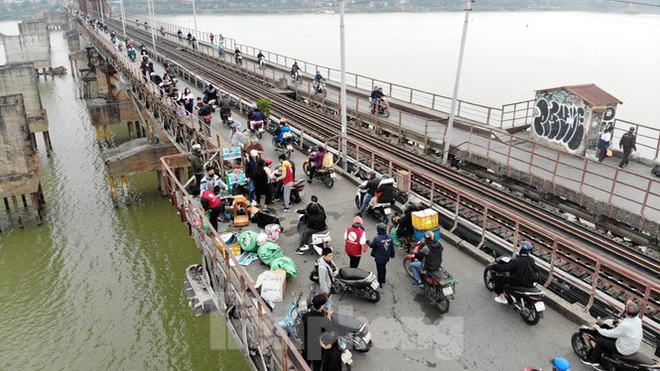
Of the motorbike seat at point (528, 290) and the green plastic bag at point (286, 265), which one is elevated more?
the motorbike seat at point (528, 290)

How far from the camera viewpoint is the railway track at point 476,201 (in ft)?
37.6

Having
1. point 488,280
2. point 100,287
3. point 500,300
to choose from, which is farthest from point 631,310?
point 100,287

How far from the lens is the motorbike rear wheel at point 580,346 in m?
8.10

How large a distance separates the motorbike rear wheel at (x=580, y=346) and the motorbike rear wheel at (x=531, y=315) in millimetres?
721

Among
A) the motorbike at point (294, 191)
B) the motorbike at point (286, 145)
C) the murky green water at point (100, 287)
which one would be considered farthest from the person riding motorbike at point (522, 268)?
the motorbike at point (286, 145)

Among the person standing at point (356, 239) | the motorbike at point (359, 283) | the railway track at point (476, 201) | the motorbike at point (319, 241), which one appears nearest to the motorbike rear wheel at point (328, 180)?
the railway track at point (476, 201)

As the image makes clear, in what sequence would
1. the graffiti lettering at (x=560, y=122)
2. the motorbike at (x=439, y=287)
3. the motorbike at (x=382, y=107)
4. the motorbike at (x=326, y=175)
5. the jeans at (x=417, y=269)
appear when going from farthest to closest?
the motorbike at (x=382, y=107) → the graffiti lettering at (x=560, y=122) → the motorbike at (x=326, y=175) → the jeans at (x=417, y=269) → the motorbike at (x=439, y=287)

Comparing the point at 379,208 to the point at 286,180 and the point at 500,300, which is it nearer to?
the point at 286,180

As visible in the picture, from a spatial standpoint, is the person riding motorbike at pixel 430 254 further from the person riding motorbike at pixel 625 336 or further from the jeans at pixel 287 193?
the jeans at pixel 287 193

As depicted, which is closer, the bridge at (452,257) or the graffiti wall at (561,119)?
the bridge at (452,257)

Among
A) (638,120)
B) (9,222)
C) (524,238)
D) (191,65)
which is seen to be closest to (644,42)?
(638,120)

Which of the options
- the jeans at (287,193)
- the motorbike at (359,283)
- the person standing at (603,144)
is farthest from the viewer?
the person standing at (603,144)

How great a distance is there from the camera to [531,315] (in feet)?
29.8

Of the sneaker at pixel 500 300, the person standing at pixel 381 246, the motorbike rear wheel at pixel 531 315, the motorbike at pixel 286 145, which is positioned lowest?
the sneaker at pixel 500 300
